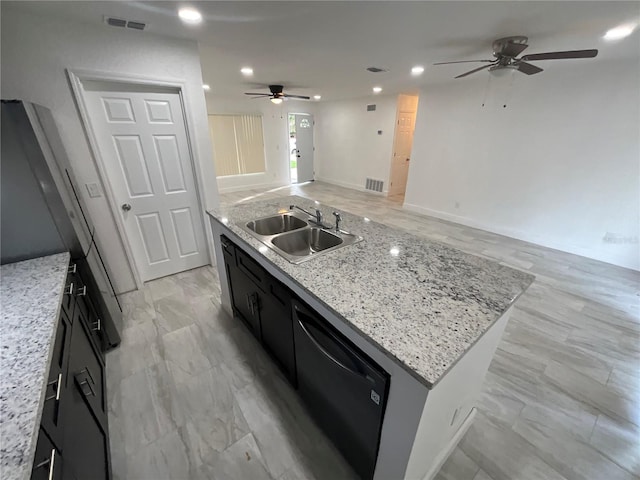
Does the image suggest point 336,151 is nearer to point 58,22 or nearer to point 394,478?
point 58,22

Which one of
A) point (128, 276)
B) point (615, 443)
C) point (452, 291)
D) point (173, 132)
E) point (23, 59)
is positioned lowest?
point (615, 443)

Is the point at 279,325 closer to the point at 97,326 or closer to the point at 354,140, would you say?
the point at 97,326

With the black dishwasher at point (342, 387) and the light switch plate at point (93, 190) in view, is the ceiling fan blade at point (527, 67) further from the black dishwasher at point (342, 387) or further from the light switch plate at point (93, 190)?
the light switch plate at point (93, 190)

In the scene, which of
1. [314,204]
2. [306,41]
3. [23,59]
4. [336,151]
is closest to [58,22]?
[23,59]

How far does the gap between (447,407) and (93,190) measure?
303 cm

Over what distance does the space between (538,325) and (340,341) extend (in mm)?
2291

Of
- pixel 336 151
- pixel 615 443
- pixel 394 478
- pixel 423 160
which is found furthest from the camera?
pixel 336 151

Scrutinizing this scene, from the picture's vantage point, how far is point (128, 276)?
8.70ft

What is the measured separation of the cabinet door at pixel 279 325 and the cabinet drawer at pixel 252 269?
2.6 inches

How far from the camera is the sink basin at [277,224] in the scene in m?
1.96

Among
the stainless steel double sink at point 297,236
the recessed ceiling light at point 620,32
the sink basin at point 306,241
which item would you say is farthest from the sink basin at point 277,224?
the recessed ceiling light at point 620,32

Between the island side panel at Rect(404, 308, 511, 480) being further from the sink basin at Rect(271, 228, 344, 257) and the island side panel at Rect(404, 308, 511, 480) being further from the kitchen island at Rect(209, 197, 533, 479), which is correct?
the sink basin at Rect(271, 228, 344, 257)

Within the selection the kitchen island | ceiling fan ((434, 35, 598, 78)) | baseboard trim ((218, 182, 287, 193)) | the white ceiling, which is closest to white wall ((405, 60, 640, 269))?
the white ceiling

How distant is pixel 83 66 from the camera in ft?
6.56
